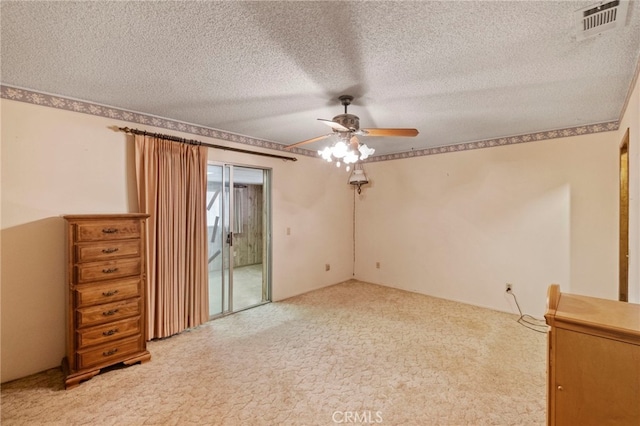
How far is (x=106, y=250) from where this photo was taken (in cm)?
243

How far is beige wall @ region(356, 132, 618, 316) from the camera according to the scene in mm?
3244

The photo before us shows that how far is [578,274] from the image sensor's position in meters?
3.34

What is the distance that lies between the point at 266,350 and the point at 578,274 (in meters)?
3.80

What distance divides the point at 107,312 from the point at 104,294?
0.16 m

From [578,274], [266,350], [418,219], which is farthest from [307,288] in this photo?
[578,274]

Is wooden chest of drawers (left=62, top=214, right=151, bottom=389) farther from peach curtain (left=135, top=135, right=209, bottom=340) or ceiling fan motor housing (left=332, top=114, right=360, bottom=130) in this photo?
ceiling fan motor housing (left=332, top=114, right=360, bottom=130)

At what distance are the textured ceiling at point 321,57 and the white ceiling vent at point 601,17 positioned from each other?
0.04 m

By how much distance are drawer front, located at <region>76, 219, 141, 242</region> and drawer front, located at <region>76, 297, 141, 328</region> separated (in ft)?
1.94

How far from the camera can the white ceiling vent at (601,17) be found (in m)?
1.37

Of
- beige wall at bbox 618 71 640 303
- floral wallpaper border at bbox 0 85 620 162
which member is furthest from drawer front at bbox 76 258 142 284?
beige wall at bbox 618 71 640 303

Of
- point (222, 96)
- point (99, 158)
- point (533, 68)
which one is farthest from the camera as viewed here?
point (99, 158)

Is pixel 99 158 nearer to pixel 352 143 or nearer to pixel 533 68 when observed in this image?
pixel 352 143

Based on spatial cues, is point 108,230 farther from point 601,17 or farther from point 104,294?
point 601,17

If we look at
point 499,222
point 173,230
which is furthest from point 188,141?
point 499,222
